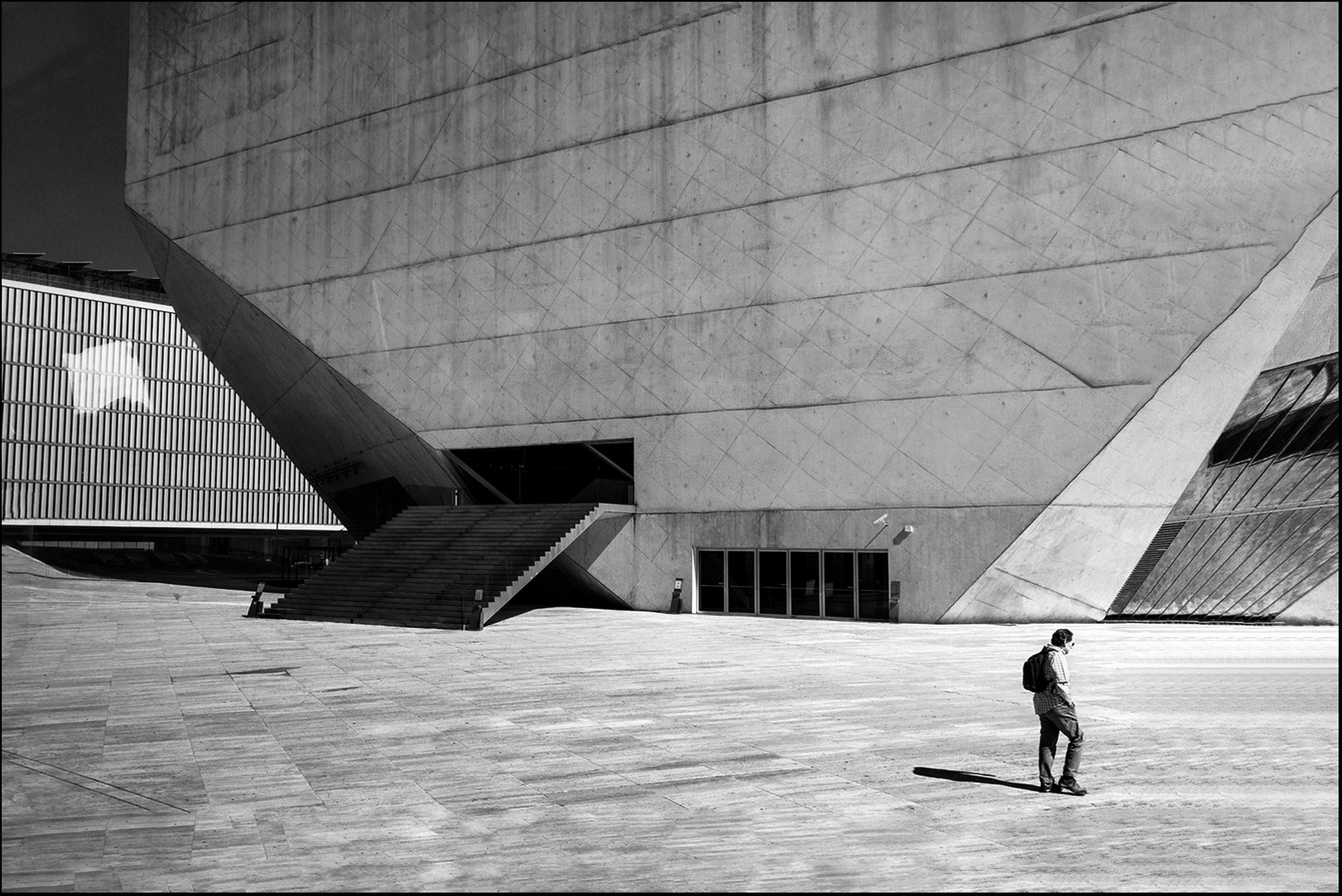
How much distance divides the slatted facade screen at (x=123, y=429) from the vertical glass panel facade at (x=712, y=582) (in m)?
57.5

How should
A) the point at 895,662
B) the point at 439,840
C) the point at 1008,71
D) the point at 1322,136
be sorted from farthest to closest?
the point at 1008,71 < the point at 1322,136 < the point at 895,662 < the point at 439,840

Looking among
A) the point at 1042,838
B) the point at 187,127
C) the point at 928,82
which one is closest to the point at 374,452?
the point at 187,127

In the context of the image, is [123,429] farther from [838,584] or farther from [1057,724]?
[1057,724]

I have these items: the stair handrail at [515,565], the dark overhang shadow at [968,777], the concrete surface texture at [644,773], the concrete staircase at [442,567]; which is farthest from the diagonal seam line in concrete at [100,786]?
the stair handrail at [515,565]

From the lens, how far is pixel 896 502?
27.1 m

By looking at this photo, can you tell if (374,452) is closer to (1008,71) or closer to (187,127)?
(187,127)

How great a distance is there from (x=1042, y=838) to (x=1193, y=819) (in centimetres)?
128

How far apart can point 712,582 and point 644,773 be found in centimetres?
2063

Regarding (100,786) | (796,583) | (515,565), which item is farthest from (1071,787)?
(515,565)

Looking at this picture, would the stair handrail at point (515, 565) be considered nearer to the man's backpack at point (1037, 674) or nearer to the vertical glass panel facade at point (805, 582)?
the vertical glass panel facade at point (805, 582)

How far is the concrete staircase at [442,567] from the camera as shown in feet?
87.8

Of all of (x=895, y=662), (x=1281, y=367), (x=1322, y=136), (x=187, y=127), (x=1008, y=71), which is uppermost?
(x=187, y=127)

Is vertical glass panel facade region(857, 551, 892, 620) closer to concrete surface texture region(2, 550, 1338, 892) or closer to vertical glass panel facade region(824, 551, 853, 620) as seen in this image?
vertical glass panel facade region(824, 551, 853, 620)

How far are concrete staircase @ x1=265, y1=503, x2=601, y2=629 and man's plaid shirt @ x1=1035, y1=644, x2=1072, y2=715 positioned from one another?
1761 centimetres
